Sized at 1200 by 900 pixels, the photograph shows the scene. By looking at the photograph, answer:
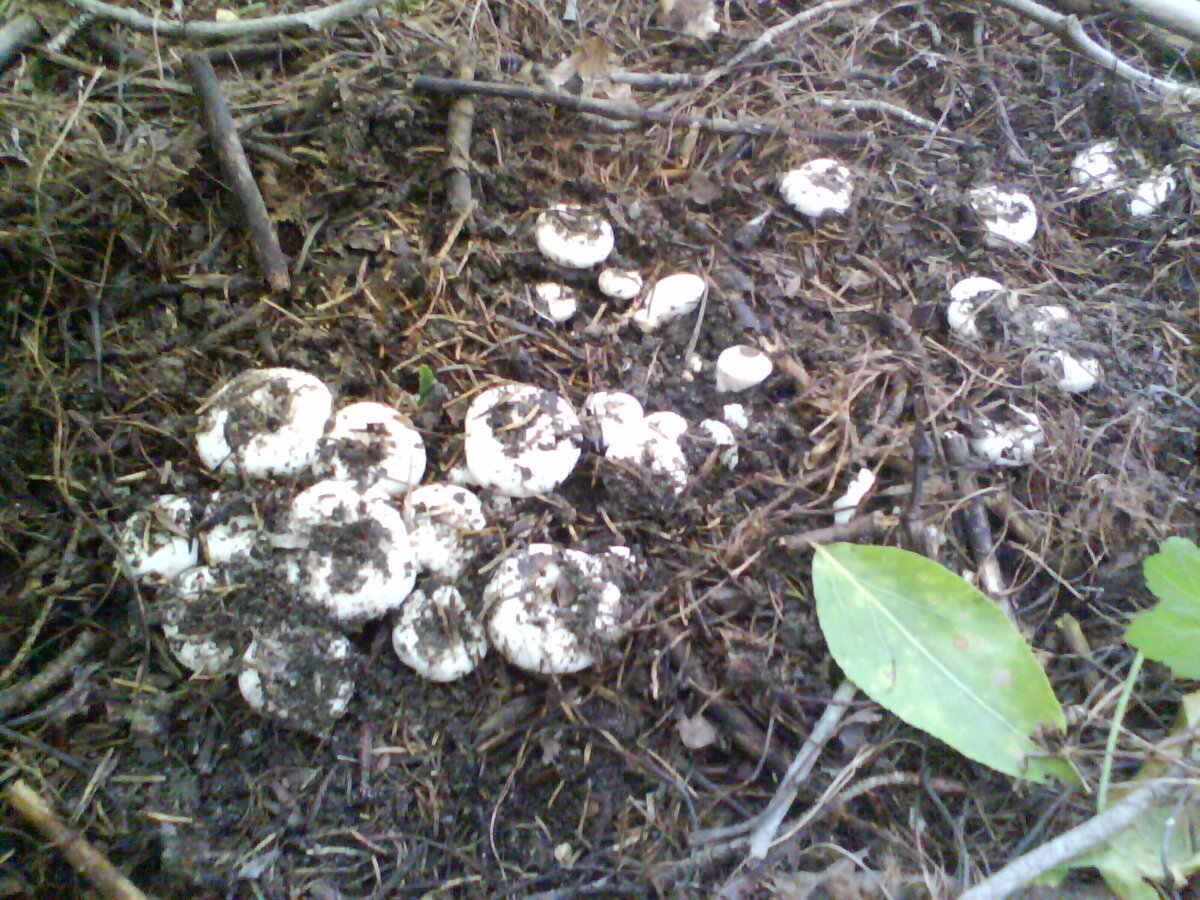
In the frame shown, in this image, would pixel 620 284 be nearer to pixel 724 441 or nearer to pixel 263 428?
pixel 724 441

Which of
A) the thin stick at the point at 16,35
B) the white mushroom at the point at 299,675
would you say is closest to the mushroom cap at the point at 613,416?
the white mushroom at the point at 299,675

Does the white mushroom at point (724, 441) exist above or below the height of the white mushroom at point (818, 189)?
below

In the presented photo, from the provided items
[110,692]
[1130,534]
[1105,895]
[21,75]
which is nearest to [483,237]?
[21,75]

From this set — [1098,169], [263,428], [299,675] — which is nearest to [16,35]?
[263,428]

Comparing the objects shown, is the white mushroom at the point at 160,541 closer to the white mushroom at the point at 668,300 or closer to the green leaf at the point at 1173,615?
the white mushroom at the point at 668,300

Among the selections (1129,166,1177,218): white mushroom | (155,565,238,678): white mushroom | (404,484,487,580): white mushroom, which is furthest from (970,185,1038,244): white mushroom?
(155,565,238,678): white mushroom

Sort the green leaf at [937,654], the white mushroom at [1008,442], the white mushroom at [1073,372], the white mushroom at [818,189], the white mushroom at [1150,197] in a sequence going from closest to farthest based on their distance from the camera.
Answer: the green leaf at [937,654], the white mushroom at [1008,442], the white mushroom at [1073,372], the white mushroom at [818,189], the white mushroom at [1150,197]

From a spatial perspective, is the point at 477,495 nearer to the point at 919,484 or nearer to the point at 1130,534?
the point at 919,484
